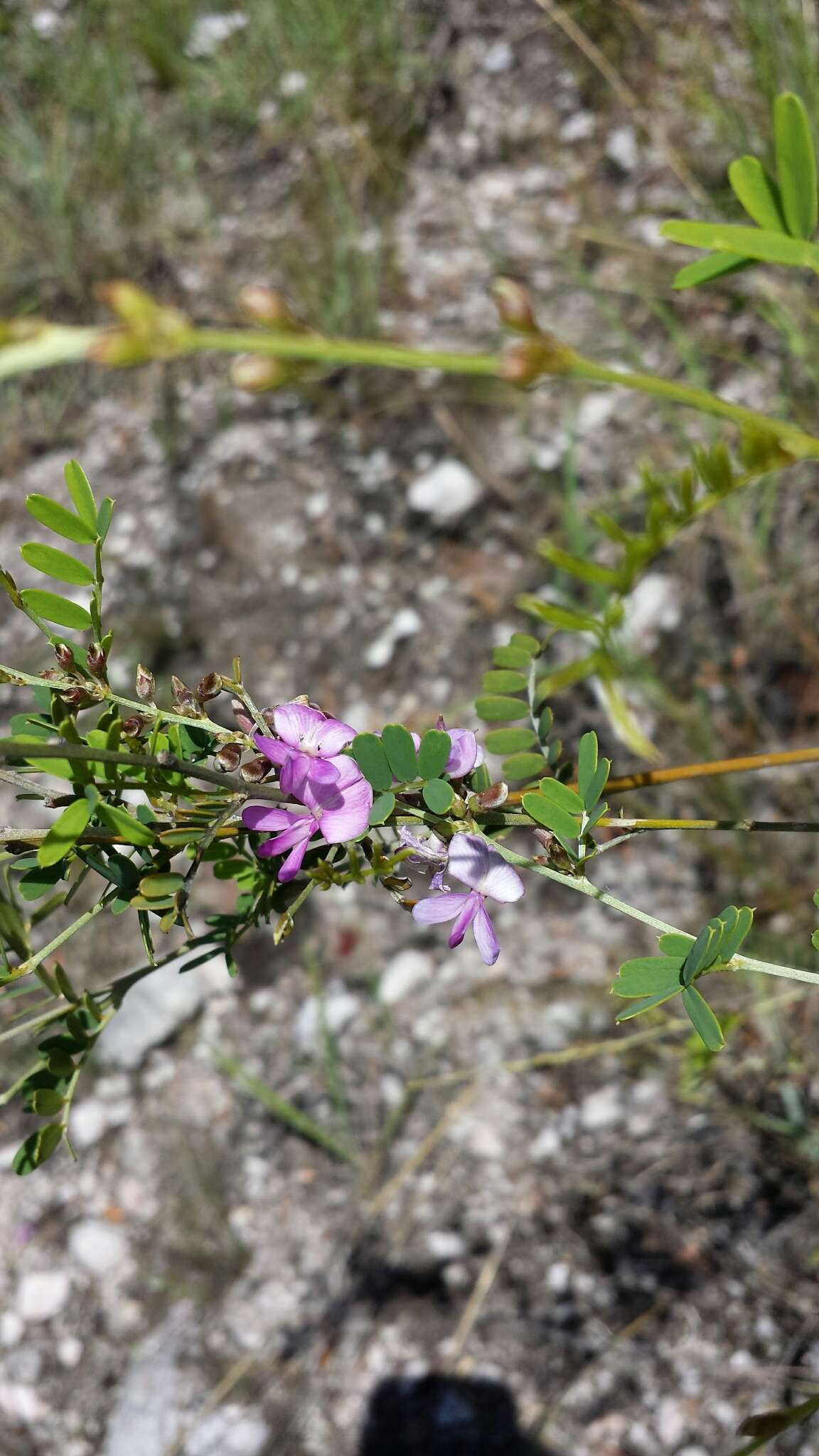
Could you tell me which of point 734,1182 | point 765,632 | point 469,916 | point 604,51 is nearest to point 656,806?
point 765,632

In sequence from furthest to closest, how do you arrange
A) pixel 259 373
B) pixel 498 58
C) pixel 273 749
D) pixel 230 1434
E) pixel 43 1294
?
1. pixel 498 58
2. pixel 43 1294
3. pixel 230 1434
4. pixel 273 749
5. pixel 259 373

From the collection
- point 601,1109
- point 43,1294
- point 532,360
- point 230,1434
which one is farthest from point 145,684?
point 43,1294

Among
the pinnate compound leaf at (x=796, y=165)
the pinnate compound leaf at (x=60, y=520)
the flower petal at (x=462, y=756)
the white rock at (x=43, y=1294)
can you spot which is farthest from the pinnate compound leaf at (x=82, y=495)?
the white rock at (x=43, y=1294)

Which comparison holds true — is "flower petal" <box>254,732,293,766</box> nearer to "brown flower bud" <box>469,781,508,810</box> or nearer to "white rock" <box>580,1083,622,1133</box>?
"brown flower bud" <box>469,781,508,810</box>

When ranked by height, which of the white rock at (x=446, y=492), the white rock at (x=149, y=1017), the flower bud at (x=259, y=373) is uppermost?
the flower bud at (x=259, y=373)

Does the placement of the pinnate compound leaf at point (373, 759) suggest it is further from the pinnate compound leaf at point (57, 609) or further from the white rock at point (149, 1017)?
the white rock at point (149, 1017)

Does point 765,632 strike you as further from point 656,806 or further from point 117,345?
point 117,345

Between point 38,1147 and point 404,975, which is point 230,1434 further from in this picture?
point 38,1147
